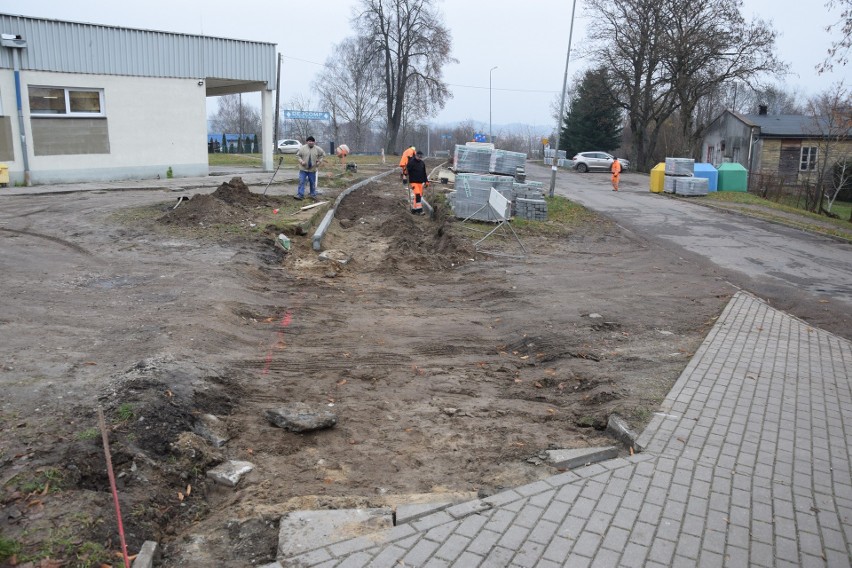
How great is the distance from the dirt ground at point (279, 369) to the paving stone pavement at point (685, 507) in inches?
16.0

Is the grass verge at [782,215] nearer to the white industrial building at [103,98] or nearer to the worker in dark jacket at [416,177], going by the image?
the worker in dark jacket at [416,177]

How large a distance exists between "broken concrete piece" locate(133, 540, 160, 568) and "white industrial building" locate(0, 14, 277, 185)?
21110 mm

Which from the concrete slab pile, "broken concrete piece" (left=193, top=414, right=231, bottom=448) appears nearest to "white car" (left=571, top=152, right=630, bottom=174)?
the concrete slab pile

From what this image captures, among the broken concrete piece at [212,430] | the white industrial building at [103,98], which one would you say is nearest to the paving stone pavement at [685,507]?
the broken concrete piece at [212,430]

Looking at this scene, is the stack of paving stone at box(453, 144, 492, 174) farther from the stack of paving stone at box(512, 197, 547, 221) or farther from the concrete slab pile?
the stack of paving stone at box(512, 197, 547, 221)

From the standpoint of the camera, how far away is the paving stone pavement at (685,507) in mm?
3689

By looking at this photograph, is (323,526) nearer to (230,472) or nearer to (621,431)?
(230,472)

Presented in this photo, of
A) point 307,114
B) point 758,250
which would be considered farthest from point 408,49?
Result: point 758,250

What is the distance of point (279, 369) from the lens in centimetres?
698

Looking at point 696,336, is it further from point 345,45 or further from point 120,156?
point 345,45

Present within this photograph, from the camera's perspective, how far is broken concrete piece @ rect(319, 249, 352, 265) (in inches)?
503

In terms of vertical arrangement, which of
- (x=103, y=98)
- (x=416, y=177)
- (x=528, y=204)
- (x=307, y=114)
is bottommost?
(x=528, y=204)

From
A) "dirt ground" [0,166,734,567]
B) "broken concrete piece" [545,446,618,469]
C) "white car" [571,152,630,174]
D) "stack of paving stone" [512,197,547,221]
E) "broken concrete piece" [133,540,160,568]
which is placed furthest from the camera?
"white car" [571,152,630,174]

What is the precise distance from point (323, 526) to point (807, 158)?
159 ft
